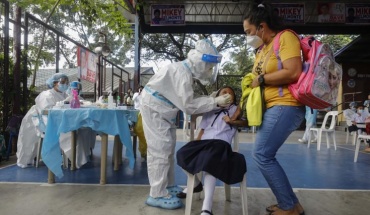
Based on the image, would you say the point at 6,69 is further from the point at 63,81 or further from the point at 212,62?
the point at 212,62

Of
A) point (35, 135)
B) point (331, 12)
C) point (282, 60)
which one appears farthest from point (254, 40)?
point (331, 12)

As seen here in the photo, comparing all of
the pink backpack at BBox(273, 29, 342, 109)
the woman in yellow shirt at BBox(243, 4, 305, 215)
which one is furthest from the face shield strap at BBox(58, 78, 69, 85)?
the pink backpack at BBox(273, 29, 342, 109)

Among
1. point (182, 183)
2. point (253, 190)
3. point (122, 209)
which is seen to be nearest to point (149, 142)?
point (122, 209)

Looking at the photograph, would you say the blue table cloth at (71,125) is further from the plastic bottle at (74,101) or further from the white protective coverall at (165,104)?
Answer: the white protective coverall at (165,104)

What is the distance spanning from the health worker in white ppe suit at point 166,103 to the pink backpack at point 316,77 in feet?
1.81

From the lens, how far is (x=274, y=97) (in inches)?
86.7

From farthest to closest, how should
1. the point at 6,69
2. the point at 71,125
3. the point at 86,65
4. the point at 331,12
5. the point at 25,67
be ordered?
the point at 331,12, the point at 86,65, the point at 25,67, the point at 6,69, the point at 71,125

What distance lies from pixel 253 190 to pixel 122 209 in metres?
1.34

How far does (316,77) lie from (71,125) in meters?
2.32

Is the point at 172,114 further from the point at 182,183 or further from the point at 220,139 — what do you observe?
the point at 182,183

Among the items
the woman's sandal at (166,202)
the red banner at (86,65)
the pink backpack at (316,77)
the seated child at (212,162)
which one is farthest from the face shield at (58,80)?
the pink backpack at (316,77)

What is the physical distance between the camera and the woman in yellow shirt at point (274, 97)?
209 centimetres

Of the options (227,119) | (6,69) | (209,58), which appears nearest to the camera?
(227,119)

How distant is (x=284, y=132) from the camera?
7.15ft
